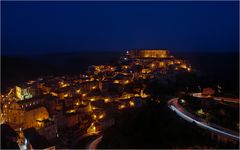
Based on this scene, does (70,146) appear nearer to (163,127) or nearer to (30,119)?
(30,119)

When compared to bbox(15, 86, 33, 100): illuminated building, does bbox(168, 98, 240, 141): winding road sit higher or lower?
lower

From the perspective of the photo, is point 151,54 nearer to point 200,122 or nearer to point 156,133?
point 200,122

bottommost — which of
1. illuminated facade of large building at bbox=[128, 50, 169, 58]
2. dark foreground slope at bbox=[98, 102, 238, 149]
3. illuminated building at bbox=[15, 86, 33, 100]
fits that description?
dark foreground slope at bbox=[98, 102, 238, 149]

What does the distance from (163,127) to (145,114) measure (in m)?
1.06

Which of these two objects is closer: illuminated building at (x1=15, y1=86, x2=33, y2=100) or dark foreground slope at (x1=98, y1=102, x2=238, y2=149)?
dark foreground slope at (x1=98, y1=102, x2=238, y2=149)

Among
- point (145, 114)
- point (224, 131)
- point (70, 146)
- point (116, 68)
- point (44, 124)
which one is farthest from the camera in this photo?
point (116, 68)

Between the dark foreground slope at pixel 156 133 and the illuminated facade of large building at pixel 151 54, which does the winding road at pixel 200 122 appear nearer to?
the dark foreground slope at pixel 156 133

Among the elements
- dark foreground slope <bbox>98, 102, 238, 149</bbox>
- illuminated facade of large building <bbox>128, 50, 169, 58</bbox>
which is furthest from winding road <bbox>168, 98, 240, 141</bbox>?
illuminated facade of large building <bbox>128, 50, 169, 58</bbox>

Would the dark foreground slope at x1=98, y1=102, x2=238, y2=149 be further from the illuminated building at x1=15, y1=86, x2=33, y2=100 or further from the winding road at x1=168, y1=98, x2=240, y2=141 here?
A: the illuminated building at x1=15, y1=86, x2=33, y2=100

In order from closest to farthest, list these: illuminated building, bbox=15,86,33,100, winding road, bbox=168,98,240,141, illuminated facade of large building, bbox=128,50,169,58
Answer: winding road, bbox=168,98,240,141 → illuminated building, bbox=15,86,33,100 → illuminated facade of large building, bbox=128,50,169,58

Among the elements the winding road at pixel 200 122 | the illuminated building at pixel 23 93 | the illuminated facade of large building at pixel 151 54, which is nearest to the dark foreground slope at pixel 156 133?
the winding road at pixel 200 122

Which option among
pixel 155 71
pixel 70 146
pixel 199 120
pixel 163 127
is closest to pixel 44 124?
pixel 70 146

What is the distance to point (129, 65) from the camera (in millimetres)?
22328

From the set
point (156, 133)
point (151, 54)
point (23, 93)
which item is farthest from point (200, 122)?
point (151, 54)
